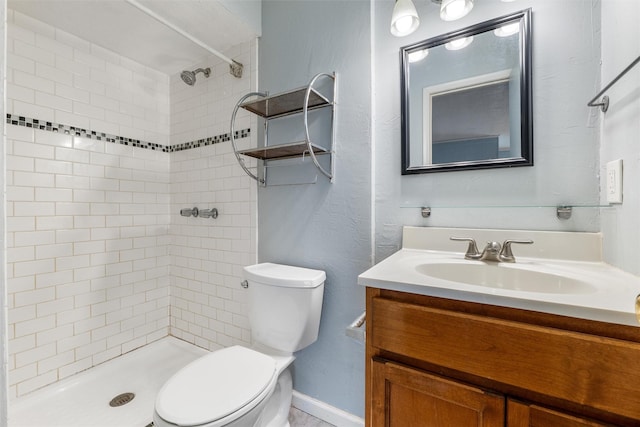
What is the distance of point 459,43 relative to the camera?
3.60 feet

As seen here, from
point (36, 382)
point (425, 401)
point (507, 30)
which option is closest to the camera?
point (425, 401)

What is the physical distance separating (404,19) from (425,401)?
1.34 metres

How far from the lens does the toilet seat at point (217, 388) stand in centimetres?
86

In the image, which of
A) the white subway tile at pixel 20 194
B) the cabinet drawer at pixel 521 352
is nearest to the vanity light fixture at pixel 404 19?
the cabinet drawer at pixel 521 352

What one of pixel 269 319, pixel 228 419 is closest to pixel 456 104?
pixel 269 319

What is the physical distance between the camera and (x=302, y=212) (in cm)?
144

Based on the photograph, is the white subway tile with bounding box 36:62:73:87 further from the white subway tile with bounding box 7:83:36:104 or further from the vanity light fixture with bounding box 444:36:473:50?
the vanity light fixture with bounding box 444:36:473:50

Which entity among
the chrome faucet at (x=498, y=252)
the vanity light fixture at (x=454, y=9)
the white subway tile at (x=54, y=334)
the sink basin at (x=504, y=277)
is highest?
the vanity light fixture at (x=454, y=9)

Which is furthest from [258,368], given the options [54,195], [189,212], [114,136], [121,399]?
[114,136]

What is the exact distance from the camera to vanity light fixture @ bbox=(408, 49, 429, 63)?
1157 mm

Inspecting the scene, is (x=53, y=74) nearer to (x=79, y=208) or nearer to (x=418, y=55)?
(x=79, y=208)

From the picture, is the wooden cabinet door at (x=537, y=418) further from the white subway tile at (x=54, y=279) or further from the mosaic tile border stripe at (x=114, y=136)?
the white subway tile at (x=54, y=279)

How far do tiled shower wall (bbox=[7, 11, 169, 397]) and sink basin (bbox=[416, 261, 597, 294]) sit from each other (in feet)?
6.25

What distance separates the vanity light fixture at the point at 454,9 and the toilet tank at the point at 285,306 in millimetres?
1177
